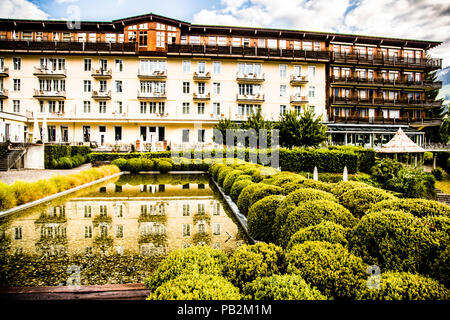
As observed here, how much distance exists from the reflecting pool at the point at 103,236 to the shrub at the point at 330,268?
283cm

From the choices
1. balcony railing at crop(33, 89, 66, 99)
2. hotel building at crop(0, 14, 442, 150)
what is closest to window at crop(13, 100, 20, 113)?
hotel building at crop(0, 14, 442, 150)

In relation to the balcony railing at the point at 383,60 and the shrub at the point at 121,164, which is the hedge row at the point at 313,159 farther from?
the balcony railing at the point at 383,60

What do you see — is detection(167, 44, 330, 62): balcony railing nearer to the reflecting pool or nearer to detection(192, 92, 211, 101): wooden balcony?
detection(192, 92, 211, 101): wooden balcony

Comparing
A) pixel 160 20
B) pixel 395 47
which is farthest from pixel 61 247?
pixel 395 47

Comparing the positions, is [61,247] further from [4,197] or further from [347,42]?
[347,42]

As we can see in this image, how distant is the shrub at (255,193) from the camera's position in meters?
6.39

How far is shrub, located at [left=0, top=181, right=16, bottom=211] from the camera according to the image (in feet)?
27.6

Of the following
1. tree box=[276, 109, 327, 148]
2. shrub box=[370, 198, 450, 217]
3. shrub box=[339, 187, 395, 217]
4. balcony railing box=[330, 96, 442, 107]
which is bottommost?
shrub box=[339, 187, 395, 217]

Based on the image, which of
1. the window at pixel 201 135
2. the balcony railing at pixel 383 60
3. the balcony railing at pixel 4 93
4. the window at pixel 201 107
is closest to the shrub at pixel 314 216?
the window at pixel 201 135

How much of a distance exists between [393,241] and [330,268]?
29.2 inches

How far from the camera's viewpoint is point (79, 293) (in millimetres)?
3629

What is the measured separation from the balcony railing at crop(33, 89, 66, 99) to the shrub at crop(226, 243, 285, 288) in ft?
128

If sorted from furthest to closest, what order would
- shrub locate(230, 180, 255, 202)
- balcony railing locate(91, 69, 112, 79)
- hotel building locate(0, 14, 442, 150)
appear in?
1. hotel building locate(0, 14, 442, 150)
2. balcony railing locate(91, 69, 112, 79)
3. shrub locate(230, 180, 255, 202)

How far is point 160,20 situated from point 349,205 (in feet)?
124
